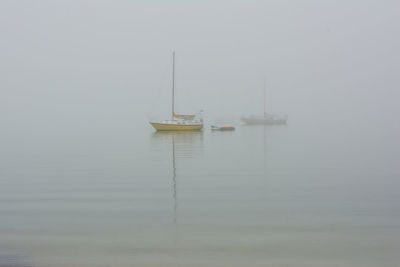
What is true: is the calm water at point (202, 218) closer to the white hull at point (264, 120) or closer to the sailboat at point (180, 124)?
the sailboat at point (180, 124)

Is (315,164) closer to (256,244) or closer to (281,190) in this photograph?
(281,190)

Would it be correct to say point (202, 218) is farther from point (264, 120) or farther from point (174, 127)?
point (264, 120)

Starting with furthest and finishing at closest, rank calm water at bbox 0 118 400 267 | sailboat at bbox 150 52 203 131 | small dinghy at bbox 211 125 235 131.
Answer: small dinghy at bbox 211 125 235 131 → sailboat at bbox 150 52 203 131 → calm water at bbox 0 118 400 267

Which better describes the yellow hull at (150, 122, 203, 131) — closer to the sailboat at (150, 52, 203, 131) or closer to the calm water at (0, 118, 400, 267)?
the sailboat at (150, 52, 203, 131)

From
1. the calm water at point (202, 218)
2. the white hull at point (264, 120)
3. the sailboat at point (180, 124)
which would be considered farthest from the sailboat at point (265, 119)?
the calm water at point (202, 218)

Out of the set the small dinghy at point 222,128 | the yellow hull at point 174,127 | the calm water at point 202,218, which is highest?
the small dinghy at point 222,128

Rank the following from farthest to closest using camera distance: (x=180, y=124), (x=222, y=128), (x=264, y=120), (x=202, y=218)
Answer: (x=264, y=120) → (x=222, y=128) → (x=180, y=124) → (x=202, y=218)

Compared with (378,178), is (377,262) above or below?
below

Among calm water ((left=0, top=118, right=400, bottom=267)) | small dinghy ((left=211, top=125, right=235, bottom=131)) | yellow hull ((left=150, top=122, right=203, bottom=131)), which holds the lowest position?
calm water ((left=0, top=118, right=400, bottom=267))

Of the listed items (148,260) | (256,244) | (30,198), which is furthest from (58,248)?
(30,198)

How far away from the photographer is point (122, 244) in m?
9.40

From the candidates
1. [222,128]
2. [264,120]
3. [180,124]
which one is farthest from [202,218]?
[264,120]

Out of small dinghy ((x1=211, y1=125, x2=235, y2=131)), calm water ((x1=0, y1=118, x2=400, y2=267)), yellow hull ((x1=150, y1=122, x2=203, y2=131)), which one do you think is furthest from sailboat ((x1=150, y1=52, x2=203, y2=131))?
calm water ((x1=0, y1=118, x2=400, y2=267))

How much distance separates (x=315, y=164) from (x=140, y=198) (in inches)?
601
